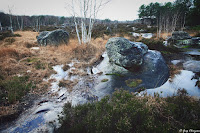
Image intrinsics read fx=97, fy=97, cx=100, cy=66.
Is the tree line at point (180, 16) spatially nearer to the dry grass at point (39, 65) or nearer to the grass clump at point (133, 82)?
the dry grass at point (39, 65)

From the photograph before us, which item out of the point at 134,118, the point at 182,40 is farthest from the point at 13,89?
the point at 182,40

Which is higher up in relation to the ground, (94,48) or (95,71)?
(94,48)

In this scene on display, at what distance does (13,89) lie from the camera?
147 inches

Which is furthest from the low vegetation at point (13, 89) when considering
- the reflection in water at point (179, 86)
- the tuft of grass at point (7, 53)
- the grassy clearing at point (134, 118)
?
the reflection in water at point (179, 86)

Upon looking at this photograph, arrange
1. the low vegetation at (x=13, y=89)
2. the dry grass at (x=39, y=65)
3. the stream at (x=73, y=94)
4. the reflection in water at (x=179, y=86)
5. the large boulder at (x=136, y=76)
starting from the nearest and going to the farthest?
the stream at (x=73, y=94)
the low vegetation at (x=13, y=89)
the reflection in water at (x=179, y=86)
the large boulder at (x=136, y=76)
the dry grass at (x=39, y=65)

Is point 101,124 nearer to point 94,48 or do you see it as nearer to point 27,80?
point 27,80

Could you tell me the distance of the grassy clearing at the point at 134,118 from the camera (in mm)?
2057

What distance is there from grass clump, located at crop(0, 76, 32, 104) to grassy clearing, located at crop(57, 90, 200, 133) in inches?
85.4

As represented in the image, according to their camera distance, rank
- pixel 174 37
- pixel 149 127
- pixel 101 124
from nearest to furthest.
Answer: pixel 149 127, pixel 101 124, pixel 174 37

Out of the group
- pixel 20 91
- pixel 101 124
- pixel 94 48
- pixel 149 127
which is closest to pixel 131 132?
pixel 149 127

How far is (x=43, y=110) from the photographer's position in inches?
123

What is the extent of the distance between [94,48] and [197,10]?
978 inches

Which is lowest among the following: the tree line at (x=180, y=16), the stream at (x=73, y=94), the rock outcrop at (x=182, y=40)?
the stream at (x=73, y=94)

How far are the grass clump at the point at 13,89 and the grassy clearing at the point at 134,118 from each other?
7.12 feet
